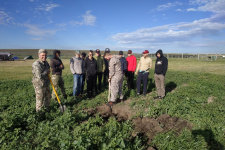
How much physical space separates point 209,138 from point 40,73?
4866 mm

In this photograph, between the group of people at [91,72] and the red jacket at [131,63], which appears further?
the red jacket at [131,63]

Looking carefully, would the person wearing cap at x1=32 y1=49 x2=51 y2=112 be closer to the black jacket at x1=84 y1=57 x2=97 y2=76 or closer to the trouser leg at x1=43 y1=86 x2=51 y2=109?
the trouser leg at x1=43 y1=86 x2=51 y2=109

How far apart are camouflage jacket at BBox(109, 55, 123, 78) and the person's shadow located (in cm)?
311

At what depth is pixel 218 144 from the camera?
11.5ft

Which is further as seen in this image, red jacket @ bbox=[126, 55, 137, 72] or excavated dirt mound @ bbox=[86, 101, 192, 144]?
red jacket @ bbox=[126, 55, 137, 72]

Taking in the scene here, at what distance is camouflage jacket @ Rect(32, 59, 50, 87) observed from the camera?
444cm

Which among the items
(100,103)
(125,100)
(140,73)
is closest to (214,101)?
(140,73)

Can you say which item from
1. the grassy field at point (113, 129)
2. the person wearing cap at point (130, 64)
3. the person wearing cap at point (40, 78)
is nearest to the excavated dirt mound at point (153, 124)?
the grassy field at point (113, 129)

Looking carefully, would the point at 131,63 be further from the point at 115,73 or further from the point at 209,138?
the point at 209,138

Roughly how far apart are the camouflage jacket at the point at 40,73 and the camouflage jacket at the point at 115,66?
7.32 ft

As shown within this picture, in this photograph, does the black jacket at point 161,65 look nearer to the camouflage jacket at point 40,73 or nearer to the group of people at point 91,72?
the group of people at point 91,72

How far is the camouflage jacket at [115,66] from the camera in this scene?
18.6ft

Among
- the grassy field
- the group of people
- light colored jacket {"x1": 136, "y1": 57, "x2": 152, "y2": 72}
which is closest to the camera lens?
the grassy field

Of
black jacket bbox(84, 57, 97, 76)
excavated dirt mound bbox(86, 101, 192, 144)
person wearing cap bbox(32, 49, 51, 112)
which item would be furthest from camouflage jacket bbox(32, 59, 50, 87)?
black jacket bbox(84, 57, 97, 76)
